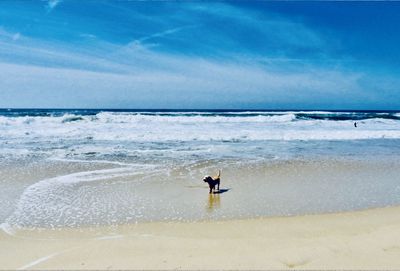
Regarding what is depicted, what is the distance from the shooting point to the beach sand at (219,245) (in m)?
4.55

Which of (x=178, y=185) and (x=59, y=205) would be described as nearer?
(x=59, y=205)

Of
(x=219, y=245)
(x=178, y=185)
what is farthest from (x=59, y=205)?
(x=219, y=245)

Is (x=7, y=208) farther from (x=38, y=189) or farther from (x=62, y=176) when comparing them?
(x=62, y=176)

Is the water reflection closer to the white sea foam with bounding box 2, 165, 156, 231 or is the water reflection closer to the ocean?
the ocean

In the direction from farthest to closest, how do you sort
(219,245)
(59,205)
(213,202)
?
(213,202), (59,205), (219,245)

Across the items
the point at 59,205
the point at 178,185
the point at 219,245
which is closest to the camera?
the point at 219,245

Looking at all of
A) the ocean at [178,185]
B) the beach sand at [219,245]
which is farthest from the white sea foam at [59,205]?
the beach sand at [219,245]

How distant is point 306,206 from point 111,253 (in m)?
4.00

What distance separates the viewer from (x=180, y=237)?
552 cm

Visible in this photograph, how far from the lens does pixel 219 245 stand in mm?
5156

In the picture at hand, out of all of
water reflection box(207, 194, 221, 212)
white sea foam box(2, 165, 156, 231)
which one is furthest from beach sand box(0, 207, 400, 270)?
water reflection box(207, 194, 221, 212)

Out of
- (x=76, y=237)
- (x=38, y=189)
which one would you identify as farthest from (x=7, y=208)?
(x=76, y=237)

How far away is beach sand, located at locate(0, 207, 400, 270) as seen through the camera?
4.55 metres

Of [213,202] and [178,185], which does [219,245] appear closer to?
[213,202]
